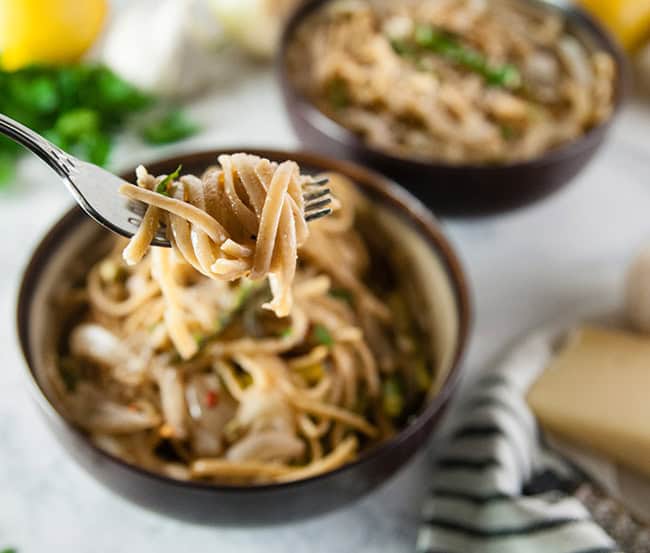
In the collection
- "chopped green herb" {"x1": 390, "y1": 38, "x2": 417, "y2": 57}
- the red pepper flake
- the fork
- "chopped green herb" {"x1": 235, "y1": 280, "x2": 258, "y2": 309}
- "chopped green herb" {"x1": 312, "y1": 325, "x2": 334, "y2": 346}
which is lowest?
the red pepper flake

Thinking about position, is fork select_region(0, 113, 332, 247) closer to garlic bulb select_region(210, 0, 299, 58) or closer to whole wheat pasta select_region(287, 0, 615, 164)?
whole wheat pasta select_region(287, 0, 615, 164)

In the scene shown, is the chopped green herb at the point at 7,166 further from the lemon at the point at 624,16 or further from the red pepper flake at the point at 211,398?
the lemon at the point at 624,16

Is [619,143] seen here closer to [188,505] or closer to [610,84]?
[610,84]

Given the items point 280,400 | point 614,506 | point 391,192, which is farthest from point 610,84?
point 280,400

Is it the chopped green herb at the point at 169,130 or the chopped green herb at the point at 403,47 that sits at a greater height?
Answer: the chopped green herb at the point at 403,47

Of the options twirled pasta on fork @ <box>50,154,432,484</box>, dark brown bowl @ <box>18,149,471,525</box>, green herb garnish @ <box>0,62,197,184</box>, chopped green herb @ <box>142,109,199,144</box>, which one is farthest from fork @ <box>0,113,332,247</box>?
chopped green herb @ <box>142,109,199,144</box>

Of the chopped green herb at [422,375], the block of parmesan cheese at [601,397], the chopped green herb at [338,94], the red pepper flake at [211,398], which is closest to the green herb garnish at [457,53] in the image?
the chopped green herb at [338,94]
